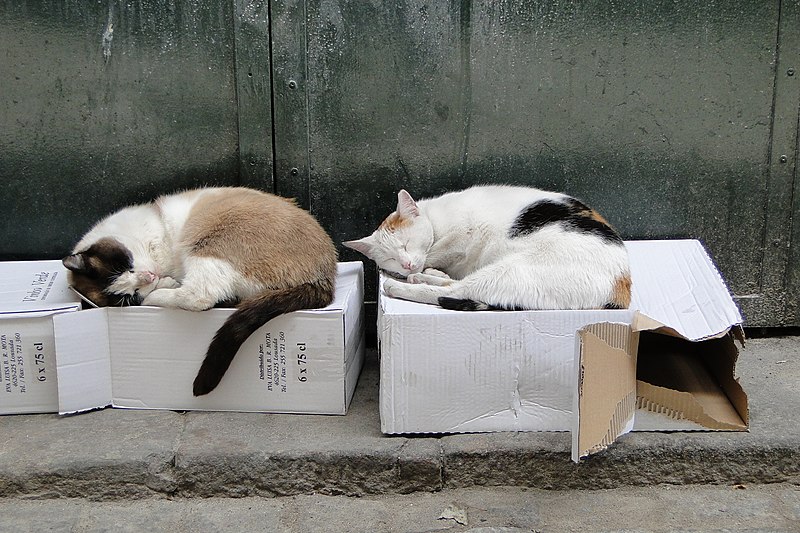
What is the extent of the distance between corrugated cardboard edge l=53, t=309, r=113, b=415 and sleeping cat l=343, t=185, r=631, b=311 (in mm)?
1063

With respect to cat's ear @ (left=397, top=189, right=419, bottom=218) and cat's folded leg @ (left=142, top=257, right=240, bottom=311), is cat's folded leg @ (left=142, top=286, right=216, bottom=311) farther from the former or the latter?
cat's ear @ (left=397, top=189, right=419, bottom=218)

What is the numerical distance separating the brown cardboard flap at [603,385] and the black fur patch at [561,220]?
1.64ft

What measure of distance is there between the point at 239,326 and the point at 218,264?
29 centimetres

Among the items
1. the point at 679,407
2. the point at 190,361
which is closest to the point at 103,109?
the point at 190,361

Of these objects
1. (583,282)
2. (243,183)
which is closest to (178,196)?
(243,183)

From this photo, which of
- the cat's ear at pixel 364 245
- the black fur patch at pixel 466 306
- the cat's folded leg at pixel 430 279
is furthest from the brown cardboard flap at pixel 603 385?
the cat's ear at pixel 364 245

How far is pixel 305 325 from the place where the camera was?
2.95m

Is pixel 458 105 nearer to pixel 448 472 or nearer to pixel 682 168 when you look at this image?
pixel 682 168

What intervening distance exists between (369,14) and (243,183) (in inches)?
37.1

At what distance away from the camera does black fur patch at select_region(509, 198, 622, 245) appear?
3006 millimetres

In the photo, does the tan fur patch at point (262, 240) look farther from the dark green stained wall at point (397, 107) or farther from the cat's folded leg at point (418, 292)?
the dark green stained wall at point (397, 107)

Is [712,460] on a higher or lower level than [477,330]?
lower

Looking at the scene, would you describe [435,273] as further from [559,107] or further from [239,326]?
[559,107]

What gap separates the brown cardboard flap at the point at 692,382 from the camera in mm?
2834
